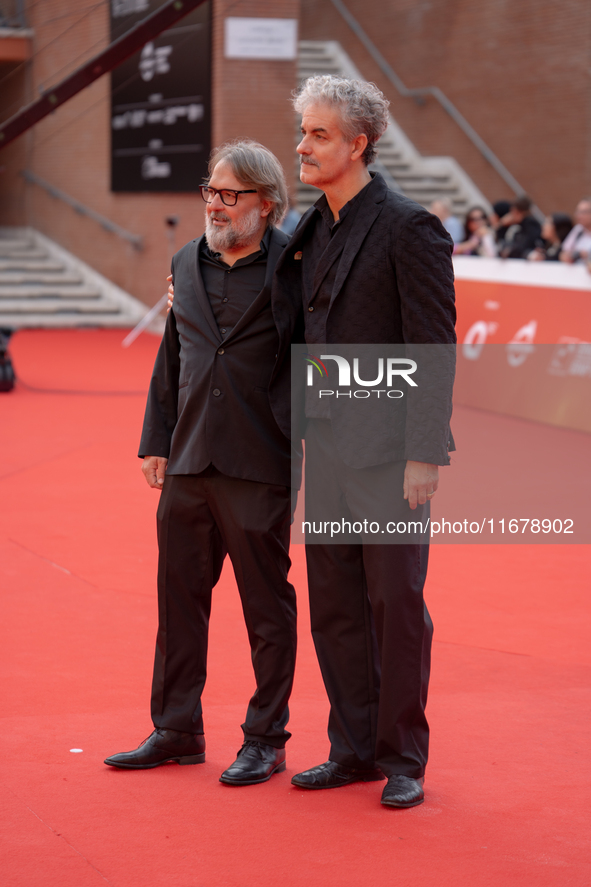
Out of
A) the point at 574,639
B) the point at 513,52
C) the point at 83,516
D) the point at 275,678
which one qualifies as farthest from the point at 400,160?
the point at 275,678

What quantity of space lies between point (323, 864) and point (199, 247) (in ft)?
5.68

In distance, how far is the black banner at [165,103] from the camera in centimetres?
1580

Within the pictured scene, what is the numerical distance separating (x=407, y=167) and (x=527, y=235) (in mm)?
8825

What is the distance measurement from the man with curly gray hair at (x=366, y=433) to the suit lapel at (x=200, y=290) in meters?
0.23

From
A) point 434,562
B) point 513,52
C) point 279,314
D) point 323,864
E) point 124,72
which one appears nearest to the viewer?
point 323,864

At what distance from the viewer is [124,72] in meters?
17.3

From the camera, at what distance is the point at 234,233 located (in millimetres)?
3127

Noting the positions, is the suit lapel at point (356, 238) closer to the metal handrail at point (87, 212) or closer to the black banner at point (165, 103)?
the black banner at point (165, 103)

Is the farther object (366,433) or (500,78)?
(500,78)

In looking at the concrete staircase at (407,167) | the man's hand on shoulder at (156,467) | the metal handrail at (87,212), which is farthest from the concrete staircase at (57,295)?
the man's hand on shoulder at (156,467)

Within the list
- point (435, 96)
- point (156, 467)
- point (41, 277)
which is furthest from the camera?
point (435, 96)

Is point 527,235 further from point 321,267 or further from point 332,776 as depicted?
point 332,776

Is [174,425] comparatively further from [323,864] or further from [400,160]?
[400,160]

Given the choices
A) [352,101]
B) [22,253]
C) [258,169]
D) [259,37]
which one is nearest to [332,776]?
[258,169]
